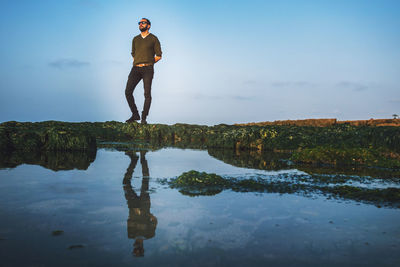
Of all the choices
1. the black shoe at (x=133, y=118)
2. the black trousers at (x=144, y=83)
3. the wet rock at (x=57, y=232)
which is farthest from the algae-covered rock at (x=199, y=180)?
the black shoe at (x=133, y=118)

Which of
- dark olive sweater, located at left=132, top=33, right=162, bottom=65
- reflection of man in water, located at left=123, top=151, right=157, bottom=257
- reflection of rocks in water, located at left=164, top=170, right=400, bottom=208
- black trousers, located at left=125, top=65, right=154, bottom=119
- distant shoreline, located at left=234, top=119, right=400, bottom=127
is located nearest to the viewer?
reflection of man in water, located at left=123, top=151, right=157, bottom=257

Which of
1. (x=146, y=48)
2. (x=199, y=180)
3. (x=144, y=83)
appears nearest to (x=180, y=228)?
(x=199, y=180)

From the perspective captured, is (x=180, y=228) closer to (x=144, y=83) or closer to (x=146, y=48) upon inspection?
(x=144, y=83)

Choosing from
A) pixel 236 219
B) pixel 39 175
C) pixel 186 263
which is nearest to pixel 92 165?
pixel 39 175

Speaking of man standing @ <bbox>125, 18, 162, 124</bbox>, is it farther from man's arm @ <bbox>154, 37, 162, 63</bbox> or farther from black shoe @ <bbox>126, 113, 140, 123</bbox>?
black shoe @ <bbox>126, 113, 140, 123</bbox>

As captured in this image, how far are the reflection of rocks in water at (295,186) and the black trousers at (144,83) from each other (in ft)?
28.3

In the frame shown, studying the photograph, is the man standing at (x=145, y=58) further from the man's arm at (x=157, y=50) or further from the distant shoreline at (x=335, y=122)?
the distant shoreline at (x=335, y=122)

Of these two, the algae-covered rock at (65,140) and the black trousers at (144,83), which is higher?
the black trousers at (144,83)

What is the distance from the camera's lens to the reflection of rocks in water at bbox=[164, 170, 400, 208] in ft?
10.4

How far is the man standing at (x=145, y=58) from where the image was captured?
1195 cm

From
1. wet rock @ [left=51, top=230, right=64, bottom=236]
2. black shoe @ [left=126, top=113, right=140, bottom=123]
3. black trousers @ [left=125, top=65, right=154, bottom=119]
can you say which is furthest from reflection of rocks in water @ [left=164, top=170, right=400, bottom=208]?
black shoe @ [left=126, top=113, right=140, bottom=123]

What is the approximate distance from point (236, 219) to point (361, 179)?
8.75 feet

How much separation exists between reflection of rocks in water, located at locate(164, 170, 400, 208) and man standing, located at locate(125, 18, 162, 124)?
8666mm

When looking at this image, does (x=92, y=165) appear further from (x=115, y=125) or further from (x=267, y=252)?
(x=115, y=125)
